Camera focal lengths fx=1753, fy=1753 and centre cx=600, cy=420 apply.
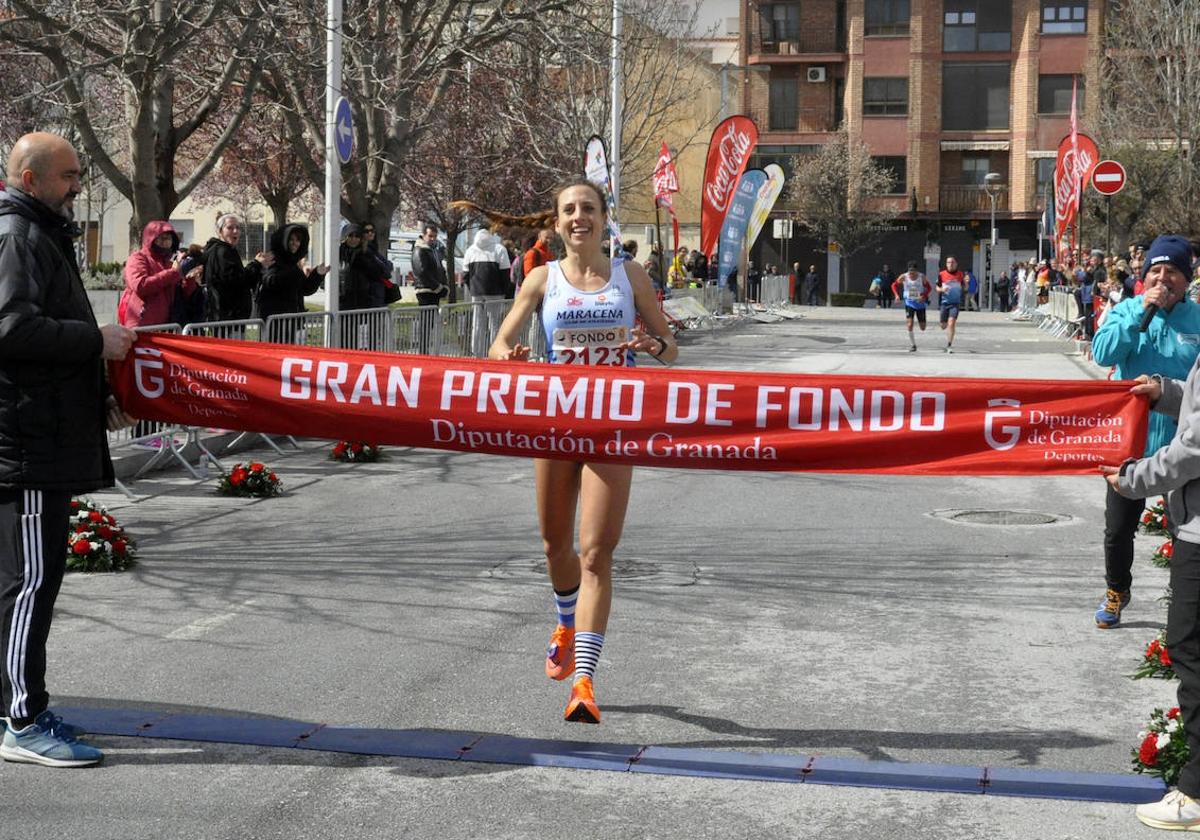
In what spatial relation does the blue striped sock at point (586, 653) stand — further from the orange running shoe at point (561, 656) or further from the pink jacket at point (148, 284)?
the pink jacket at point (148, 284)

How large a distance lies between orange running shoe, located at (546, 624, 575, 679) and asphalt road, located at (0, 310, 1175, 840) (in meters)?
0.14

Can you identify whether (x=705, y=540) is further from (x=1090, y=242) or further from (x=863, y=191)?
(x=863, y=191)

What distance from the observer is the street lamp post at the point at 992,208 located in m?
70.1

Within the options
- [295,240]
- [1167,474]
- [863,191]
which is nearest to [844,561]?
[1167,474]

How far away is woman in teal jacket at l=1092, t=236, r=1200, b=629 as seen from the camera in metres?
7.52

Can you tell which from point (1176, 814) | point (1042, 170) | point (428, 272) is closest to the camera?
point (1176, 814)

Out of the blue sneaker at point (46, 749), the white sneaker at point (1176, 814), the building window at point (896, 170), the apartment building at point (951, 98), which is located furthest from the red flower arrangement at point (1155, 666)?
the building window at point (896, 170)

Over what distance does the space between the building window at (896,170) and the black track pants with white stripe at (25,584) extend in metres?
75.1

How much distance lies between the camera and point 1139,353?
8.02 meters

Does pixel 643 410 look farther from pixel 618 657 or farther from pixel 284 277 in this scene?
pixel 284 277

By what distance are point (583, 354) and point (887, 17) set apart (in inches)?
2994

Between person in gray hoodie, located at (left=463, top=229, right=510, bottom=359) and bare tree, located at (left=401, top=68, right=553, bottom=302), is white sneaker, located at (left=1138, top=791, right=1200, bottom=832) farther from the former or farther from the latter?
bare tree, located at (left=401, top=68, right=553, bottom=302)

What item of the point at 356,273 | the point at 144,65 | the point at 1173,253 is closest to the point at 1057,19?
the point at 356,273

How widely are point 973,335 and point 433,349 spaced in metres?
24.9
